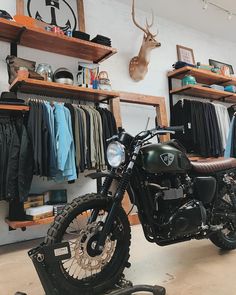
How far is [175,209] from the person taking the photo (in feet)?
5.92

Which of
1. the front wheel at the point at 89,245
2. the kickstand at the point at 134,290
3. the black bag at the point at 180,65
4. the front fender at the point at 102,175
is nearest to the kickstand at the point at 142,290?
the kickstand at the point at 134,290

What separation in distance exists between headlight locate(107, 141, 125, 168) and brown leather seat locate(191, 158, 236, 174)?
27.1 inches

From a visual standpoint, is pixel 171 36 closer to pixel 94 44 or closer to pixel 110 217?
pixel 94 44

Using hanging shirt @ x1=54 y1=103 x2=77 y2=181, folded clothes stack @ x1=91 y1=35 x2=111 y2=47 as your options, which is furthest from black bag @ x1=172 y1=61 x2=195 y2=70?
hanging shirt @ x1=54 y1=103 x2=77 y2=181

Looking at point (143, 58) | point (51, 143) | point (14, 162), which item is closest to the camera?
point (14, 162)

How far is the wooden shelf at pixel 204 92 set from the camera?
13.7 feet

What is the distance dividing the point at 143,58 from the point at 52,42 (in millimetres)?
1325

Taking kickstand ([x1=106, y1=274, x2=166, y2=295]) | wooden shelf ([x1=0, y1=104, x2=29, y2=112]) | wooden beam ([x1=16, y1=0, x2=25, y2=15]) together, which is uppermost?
wooden beam ([x1=16, y1=0, x2=25, y2=15])

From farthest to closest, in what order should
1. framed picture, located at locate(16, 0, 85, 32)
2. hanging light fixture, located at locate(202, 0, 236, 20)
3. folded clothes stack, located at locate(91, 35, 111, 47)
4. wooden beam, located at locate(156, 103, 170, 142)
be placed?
wooden beam, located at locate(156, 103, 170, 142), hanging light fixture, located at locate(202, 0, 236, 20), folded clothes stack, located at locate(91, 35, 111, 47), framed picture, located at locate(16, 0, 85, 32)

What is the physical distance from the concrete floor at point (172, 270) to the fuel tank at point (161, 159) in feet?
2.27

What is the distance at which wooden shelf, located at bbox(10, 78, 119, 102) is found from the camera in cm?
274

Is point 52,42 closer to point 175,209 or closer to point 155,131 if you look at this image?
point 155,131

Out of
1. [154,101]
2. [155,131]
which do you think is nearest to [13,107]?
[155,131]

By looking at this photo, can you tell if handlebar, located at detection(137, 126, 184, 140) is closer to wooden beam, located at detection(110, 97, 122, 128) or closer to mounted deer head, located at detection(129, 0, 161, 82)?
wooden beam, located at detection(110, 97, 122, 128)
